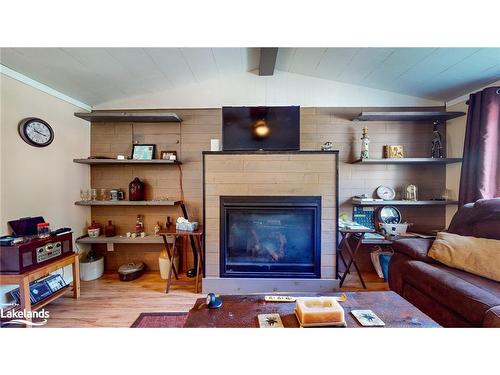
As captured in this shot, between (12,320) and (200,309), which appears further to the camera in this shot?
(200,309)

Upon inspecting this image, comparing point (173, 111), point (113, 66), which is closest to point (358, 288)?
point (173, 111)

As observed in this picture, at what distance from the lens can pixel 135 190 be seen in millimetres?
2459

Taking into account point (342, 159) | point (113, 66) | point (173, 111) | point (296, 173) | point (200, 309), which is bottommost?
point (200, 309)

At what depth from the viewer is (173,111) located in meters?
2.57

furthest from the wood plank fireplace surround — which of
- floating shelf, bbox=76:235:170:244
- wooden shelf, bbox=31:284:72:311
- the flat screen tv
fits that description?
wooden shelf, bbox=31:284:72:311

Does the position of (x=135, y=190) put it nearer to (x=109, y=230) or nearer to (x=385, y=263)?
(x=109, y=230)

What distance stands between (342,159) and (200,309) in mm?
2212

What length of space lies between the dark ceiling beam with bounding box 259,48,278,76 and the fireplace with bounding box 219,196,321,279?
1.36 m

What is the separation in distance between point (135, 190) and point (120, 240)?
1.89ft

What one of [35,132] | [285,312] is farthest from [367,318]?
[35,132]

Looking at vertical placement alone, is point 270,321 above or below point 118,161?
below
